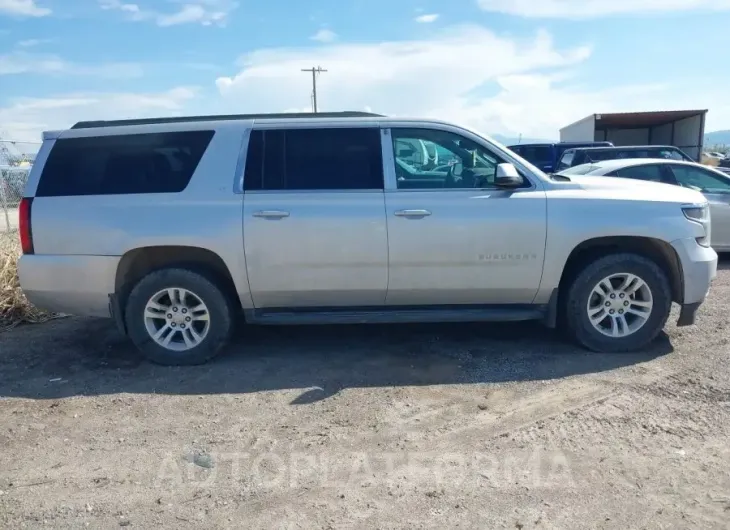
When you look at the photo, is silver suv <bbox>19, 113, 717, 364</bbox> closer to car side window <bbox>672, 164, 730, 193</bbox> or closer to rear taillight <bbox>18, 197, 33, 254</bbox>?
rear taillight <bbox>18, 197, 33, 254</bbox>

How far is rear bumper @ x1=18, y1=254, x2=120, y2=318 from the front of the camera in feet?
16.5

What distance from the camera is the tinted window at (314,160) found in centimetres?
504

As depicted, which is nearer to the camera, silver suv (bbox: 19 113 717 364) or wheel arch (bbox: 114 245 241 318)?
silver suv (bbox: 19 113 717 364)

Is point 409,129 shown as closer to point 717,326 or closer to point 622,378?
point 622,378

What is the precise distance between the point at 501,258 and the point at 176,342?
280cm

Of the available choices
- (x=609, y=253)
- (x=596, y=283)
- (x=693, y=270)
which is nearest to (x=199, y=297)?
(x=596, y=283)

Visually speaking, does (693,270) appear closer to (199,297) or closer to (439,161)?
(439,161)

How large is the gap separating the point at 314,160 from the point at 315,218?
1.71 feet

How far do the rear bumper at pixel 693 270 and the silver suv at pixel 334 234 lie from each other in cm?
1

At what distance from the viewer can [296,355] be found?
5.38 metres

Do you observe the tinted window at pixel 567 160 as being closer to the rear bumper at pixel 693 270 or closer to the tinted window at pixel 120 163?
the rear bumper at pixel 693 270

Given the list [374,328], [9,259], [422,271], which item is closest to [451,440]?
[422,271]

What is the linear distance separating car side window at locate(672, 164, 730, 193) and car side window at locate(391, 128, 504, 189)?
208 inches

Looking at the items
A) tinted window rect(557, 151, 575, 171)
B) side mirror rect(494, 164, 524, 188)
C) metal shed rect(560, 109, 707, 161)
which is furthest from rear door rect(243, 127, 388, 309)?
metal shed rect(560, 109, 707, 161)
